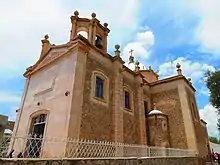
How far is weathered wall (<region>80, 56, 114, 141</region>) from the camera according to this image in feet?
31.2

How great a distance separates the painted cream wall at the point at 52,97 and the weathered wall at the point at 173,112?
9543mm

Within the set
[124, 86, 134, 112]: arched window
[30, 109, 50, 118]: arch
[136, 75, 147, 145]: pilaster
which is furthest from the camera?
[124, 86, 134, 112]: arched window

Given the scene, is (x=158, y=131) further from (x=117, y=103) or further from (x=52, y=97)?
(x=52, y=97)

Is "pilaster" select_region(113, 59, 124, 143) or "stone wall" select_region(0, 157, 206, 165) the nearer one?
"stone wall" select_region(0, 157, 206, 165)

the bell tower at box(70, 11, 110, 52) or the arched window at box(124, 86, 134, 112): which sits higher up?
the bell tower at box(70, 11, 110, 52)

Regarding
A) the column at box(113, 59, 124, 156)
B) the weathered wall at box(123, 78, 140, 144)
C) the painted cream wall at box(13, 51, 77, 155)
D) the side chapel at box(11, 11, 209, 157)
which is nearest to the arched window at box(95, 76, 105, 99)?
the side chapel at box(11, 11, 209, 157)

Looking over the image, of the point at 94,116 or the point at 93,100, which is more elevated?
the point at 93,100

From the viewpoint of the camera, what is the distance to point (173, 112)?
50.8 ft

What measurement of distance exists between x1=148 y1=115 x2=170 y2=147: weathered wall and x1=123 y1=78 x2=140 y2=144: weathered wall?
1.16 meters

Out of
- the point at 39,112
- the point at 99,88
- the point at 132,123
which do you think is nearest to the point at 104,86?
the point at 99,88

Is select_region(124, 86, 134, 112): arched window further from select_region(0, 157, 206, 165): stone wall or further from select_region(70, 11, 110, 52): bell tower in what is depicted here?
select_region(0, 157, 206, 165): stone wall

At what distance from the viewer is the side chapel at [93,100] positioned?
960 cm

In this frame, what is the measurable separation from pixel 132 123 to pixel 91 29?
7.42m

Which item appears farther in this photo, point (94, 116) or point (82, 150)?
point (94, 116)
